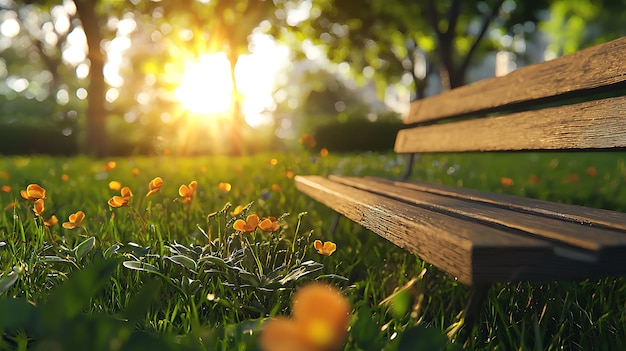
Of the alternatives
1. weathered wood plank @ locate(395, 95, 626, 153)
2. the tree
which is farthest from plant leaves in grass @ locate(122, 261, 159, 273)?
the tree

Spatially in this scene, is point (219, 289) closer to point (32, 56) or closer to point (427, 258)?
point (427, 258)

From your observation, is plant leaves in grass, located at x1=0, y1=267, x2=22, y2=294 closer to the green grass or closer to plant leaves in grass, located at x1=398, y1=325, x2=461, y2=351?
the green grass

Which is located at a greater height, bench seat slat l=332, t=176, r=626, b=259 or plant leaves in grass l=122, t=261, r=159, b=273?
bench seat slat l=332, t=176, r=626, b=259

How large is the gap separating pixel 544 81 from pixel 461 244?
1.44 m

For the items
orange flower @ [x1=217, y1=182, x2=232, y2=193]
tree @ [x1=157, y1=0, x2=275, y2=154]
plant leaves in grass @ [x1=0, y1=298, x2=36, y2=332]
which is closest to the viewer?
plant leaves in grass @ [x1=0, y1=298, x2=36, y2=332]

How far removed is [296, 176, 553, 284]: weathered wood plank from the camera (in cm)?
112

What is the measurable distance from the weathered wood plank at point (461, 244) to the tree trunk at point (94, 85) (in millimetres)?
10699

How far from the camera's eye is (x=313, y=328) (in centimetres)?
76

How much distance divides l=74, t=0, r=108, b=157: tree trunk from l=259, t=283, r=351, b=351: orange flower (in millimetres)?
11437

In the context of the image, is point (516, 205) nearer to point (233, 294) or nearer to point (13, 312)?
point (233, 294)

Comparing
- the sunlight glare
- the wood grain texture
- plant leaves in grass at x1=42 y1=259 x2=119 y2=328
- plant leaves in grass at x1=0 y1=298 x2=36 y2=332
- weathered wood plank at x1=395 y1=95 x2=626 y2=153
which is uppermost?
the sunlight glare

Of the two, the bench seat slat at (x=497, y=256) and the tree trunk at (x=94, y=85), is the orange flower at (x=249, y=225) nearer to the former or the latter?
the bench seat slat at (x=497, y=256)

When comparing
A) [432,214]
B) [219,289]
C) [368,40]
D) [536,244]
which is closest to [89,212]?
[219,289]

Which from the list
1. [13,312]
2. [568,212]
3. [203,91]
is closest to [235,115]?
[203,91]
